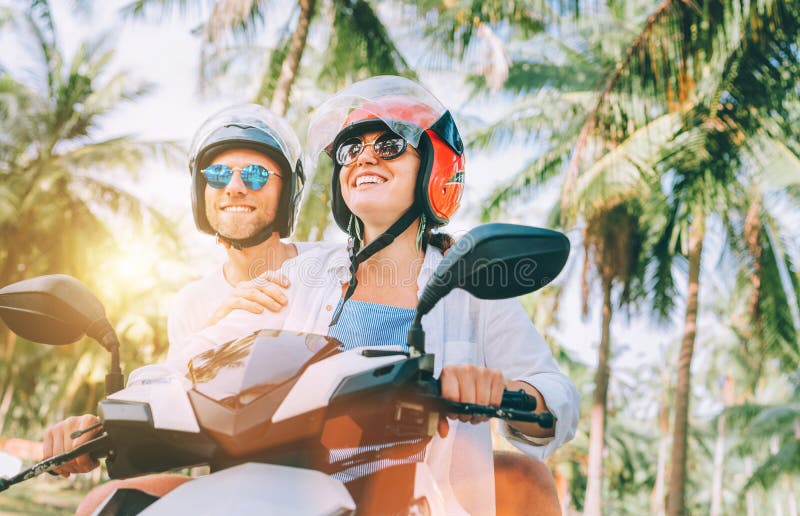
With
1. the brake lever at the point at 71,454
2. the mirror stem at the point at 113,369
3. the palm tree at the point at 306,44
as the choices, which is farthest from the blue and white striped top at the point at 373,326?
the palm tree at the point at 306,44

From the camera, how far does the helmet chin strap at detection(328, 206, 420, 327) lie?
2.08 m

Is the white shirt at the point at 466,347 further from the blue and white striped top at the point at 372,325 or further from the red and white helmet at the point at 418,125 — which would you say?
the red and white helmet at the point at 418,125

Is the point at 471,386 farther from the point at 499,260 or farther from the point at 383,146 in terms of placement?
the point at 383,146

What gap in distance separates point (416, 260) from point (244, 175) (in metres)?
1.24

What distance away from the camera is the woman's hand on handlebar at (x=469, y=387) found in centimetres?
131

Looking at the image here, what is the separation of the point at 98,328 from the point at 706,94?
12833 mm

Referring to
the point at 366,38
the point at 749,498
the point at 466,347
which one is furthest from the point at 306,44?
the point at 749,498

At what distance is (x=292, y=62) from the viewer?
10.1m

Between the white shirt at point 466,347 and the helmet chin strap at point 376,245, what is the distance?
0.06 m

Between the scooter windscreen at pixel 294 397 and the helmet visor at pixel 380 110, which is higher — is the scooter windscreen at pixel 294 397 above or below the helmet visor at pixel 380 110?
below

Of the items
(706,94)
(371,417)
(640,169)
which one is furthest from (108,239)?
(371,417)

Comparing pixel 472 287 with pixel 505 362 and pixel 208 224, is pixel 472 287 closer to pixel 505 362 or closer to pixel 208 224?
pixel 505 362

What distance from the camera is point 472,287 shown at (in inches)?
52.0

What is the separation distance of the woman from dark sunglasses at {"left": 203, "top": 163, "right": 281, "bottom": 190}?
30.9 inches
